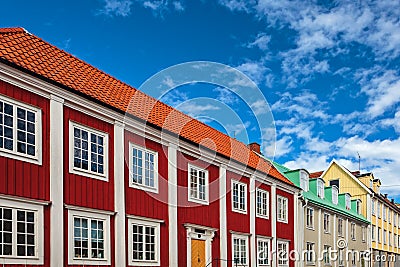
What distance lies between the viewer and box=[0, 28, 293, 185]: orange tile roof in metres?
15.9

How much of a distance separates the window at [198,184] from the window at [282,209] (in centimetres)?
841

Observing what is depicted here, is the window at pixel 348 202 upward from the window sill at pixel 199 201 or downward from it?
downward

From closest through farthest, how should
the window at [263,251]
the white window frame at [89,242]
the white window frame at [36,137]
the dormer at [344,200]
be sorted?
the white window frame at [36,137] → the white window frame at [89,242] → the window at [263,251] → the dormer at [344,200]

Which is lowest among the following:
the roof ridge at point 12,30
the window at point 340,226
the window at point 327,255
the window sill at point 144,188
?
the window at point 327,255

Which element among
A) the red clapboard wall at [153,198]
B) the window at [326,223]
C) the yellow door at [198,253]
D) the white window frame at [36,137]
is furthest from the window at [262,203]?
the white window frame at [36,137]

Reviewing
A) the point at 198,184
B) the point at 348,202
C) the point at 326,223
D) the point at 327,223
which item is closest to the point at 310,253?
the point at 326,223

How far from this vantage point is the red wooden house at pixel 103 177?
14039 millimetres

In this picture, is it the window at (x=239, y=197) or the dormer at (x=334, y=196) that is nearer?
the window at (x=239, y=197)

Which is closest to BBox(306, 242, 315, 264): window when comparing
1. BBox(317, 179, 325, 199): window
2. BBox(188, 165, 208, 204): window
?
BBox(317, 179, 325, 199): window

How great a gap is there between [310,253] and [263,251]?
26.3ft

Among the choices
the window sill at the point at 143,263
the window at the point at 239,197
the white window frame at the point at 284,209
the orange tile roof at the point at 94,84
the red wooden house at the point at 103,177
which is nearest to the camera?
the red wooden house at the point at 103,177

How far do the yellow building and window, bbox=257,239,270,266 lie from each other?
22.2 meters

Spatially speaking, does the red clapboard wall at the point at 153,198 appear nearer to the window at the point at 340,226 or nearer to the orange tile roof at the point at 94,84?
the orange tile roof at the point at 94,84

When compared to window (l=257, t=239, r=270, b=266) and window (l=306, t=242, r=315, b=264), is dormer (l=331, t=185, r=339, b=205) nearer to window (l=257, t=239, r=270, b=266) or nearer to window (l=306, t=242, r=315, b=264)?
window (l=306, t=242, r=315, b=264)
